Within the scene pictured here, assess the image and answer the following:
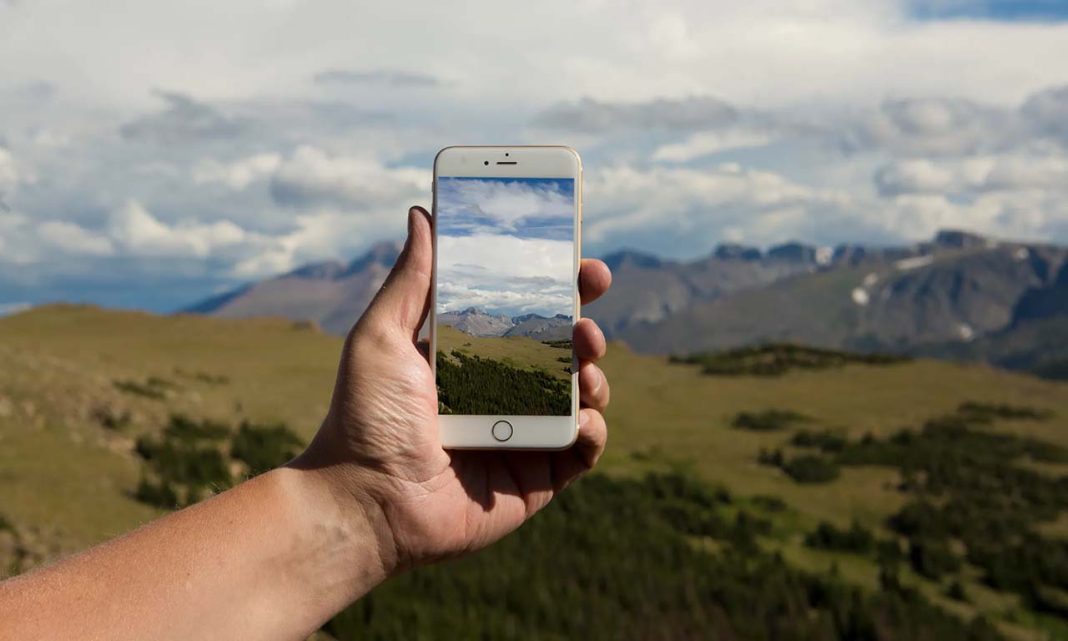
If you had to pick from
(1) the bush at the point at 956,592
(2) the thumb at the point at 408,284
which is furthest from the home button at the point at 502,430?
(1) the bush at the point at 956,592

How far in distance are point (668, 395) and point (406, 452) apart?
150 ft

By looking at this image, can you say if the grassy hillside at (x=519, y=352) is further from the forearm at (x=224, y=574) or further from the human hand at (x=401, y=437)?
the forearm at (x=224, y=574)

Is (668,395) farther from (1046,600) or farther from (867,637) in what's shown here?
(867,637)

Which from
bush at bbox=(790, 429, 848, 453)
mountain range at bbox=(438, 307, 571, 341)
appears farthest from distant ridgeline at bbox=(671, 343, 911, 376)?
mountain range at bbox=(438, 307, 571, 341)

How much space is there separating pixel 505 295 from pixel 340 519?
4.25 feet

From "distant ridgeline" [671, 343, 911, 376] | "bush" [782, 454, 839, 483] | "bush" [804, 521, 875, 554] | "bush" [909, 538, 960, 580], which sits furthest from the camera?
"distant ridgeline" [671, 343, 911, 376]

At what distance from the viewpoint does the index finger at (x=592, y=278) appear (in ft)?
15.5

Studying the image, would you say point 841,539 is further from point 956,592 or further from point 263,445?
A: point 263,445

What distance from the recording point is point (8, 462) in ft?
55.0

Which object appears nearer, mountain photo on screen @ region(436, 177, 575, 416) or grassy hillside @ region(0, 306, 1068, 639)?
mountain photo on screen @ region(436, 177, 575, 416)

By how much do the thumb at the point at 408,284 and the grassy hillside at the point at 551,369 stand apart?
276 millimetres

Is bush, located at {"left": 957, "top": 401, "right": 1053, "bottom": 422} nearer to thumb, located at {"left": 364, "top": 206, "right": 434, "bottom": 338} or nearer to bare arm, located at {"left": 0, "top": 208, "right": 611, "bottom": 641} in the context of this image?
bare arm, located at {"left": 0, "top": 208, "right": 611, "bottom": 641}

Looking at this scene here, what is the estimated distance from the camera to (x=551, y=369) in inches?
185

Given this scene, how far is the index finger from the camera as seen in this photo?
15.5ft
